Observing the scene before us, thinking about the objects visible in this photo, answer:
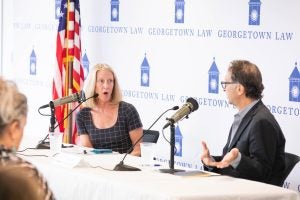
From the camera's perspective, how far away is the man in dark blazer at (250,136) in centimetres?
390

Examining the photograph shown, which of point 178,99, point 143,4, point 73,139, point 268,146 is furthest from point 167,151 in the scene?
point 268,146

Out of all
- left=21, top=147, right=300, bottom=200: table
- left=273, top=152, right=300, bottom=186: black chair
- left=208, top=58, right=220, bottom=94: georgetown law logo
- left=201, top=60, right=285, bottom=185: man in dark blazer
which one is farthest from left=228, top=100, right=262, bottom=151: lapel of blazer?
left=208, top=58, right=220, bottom=94: georgetown law logo

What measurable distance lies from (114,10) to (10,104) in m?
4.91

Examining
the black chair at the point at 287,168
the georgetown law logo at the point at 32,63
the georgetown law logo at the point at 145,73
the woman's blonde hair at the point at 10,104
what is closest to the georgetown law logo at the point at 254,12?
the georgetown law logo at the point at 145,73

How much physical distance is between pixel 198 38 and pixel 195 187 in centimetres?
270

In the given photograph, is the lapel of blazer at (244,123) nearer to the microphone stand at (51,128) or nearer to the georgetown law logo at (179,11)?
the microphone stand at (51,128)

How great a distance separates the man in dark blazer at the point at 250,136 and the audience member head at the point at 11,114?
1.84 meters

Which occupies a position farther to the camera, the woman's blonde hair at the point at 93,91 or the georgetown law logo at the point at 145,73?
the georgetown law logo at the point at 145,73

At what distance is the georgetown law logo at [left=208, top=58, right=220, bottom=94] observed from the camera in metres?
5.75

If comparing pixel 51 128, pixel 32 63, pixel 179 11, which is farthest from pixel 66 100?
pixel 32 63

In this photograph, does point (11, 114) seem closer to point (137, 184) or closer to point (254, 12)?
point (137, 184)

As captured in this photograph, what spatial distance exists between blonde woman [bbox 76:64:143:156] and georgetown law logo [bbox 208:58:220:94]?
897mm

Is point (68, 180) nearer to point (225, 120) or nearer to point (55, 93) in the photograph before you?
point (225, 120)

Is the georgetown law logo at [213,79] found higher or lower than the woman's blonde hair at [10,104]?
lower
